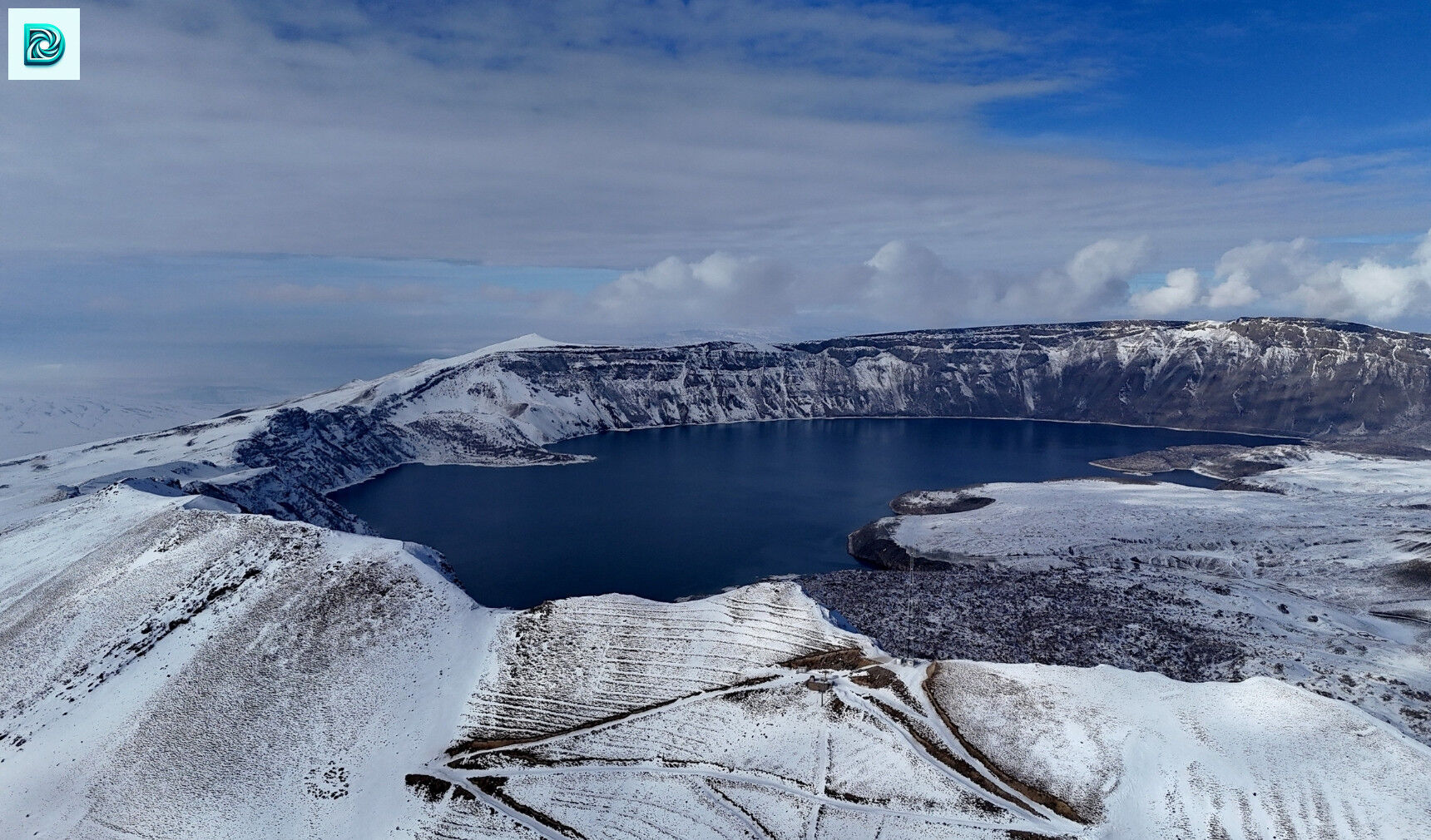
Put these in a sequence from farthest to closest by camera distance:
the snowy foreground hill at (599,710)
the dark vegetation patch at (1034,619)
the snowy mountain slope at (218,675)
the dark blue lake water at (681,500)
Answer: the dark blue lake water at (681,500)
the dark vegetation patch at (1034,619)
the snowy mountain slope at (218,675)
the snowy foreground hill at (599,710)

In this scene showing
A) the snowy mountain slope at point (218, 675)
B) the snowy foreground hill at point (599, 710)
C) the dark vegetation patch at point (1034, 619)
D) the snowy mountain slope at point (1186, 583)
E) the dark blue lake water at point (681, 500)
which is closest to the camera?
the snowy foreground hill at point (599, 710)

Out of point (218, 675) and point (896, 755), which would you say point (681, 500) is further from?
point (896, 755)

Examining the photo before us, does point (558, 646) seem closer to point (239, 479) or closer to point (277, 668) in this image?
point (277, 668)

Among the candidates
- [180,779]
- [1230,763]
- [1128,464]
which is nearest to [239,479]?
[180,779]

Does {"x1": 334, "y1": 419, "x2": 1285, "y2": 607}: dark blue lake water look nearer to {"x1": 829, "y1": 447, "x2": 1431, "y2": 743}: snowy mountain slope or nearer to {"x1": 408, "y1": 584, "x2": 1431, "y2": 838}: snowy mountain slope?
{"x1": 829, "y1": 447, "x2": 1431, "y2": 743}: snowy mountain slope

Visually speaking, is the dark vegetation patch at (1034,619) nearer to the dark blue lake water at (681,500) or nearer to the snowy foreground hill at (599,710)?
the snowy foreground hill at (599,710)

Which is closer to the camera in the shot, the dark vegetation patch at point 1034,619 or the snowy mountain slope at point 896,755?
the snowy mountain slope at point 896,755

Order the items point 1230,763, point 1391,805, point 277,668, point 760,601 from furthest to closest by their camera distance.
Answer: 1. point 760,601
2. point 277,668
3. point 1230,763
4. point 1391,805

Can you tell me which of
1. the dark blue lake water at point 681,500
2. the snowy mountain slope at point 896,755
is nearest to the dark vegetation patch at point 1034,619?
the dark blue lake water at point 681,500
